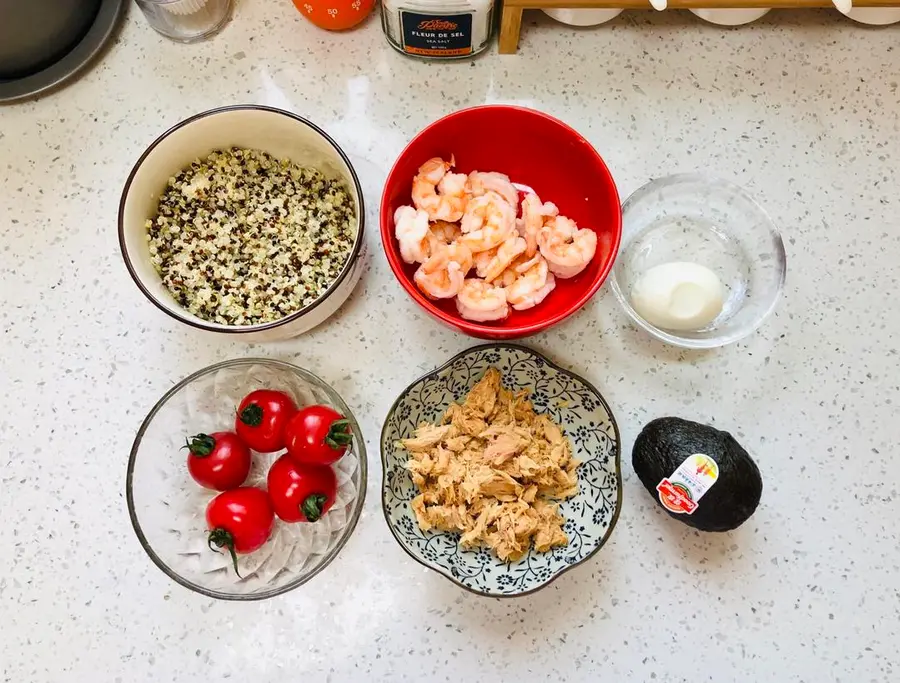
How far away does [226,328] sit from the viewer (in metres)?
0.92

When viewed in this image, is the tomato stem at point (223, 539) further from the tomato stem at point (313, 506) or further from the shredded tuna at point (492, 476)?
the shredded tuna at point (492, 476)

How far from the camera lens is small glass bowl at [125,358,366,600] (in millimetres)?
947

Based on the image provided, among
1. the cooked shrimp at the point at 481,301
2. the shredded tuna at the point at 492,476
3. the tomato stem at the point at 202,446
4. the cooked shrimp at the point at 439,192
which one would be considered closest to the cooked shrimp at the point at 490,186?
the cooked shrimp at the point at 439,192

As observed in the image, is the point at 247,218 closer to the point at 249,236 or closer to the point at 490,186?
the point at 249,236

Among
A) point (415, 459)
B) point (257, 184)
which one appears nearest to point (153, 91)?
point (257, 184)

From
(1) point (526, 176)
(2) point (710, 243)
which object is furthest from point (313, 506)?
(2) point (710, 243)

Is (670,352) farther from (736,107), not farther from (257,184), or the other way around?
(257,184)

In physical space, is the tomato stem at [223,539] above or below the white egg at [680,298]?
below

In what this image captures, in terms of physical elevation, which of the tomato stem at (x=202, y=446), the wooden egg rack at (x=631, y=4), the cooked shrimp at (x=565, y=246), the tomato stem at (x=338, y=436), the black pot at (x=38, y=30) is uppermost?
the wooden egg rack at (x=631, y=4)

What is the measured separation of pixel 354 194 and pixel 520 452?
389 millimetres

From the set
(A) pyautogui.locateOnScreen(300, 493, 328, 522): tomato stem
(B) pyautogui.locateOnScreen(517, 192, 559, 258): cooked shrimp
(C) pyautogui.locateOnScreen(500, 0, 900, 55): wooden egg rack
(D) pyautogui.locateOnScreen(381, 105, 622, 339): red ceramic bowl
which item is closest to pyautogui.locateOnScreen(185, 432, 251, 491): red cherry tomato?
(A) pyautogui.locateOnScreen(300, 493, 328, 522): tomato stem

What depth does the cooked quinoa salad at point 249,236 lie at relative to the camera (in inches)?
39.2

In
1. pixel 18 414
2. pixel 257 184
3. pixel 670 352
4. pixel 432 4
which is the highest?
pixel 432 4

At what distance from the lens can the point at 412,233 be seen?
96 cm
